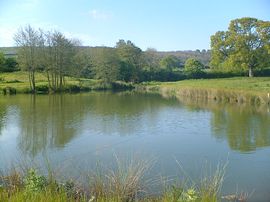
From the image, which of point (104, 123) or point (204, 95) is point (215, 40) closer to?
point (204, 95)

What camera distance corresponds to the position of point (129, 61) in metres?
59.5

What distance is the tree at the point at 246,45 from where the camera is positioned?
142 feet

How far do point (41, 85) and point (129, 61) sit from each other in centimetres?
2039

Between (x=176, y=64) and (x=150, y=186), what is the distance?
246 feet

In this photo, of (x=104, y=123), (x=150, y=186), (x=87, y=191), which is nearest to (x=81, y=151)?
(x=150, y=186)

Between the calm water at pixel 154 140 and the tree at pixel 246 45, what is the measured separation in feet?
74.3

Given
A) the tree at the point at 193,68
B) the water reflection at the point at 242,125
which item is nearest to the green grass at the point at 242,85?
the water reflection at the point at 242,125

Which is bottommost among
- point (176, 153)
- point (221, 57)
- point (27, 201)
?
point (176, 153)

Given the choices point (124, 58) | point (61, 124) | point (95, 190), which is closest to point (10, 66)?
point (124, 58)

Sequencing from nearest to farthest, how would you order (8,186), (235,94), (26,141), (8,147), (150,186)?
(8,186) < (150,186) < (8,147) < (26,141) < (235,94)

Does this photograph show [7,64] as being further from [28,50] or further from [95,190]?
[95,190]

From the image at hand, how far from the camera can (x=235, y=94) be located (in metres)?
27.5

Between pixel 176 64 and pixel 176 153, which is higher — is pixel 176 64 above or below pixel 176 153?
above

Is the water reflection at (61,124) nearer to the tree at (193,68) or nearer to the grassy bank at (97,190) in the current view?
the grassy bank at (97,190)
